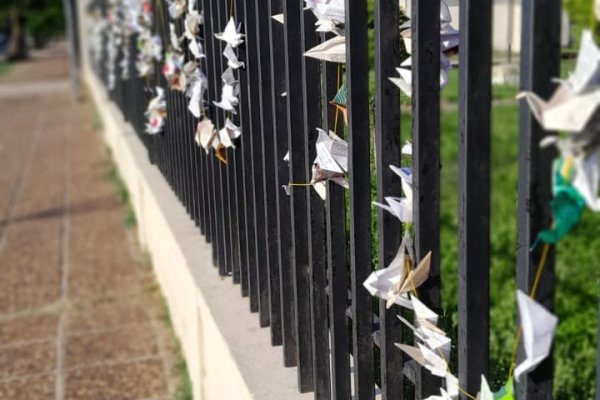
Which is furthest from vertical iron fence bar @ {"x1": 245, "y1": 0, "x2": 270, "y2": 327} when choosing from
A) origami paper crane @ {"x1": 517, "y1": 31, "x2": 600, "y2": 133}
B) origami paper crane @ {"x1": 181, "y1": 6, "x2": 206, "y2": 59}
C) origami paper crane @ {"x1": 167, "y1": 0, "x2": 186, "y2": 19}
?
origami paper crane @ {"x1": 517, "y1": 31, "x2": 600, "y2": 133}

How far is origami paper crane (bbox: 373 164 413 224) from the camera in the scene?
166cm

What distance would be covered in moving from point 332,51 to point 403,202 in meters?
0.39

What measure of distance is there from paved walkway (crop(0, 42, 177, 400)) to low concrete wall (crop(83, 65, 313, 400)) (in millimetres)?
222

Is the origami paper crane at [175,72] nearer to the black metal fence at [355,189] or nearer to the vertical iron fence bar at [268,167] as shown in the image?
the black metal fence at [355,189]

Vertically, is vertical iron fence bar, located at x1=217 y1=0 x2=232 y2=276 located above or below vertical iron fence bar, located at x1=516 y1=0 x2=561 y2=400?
below

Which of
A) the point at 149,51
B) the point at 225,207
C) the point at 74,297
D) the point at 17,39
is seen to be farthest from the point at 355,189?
the point at 17,39

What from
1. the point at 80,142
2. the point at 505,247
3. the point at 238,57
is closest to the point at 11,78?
the point at 80,142

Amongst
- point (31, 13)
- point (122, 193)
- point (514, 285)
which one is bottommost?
point (122, 193)

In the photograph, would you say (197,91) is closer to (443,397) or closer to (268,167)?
(268,167)

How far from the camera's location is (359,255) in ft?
6.19

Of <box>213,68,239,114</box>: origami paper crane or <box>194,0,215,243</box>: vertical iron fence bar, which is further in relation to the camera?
<box>194,0,215,243</box>: vertical iron fence bar

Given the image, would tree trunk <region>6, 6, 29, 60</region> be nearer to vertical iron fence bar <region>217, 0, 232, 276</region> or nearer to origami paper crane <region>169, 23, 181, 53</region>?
origami paper crane <region>169, 23, 181, 53</region>

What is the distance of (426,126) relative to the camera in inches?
61.5

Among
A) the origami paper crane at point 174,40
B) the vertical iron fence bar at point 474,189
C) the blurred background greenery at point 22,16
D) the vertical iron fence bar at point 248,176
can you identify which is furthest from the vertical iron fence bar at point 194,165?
the blurred background greenery at point 22,16
